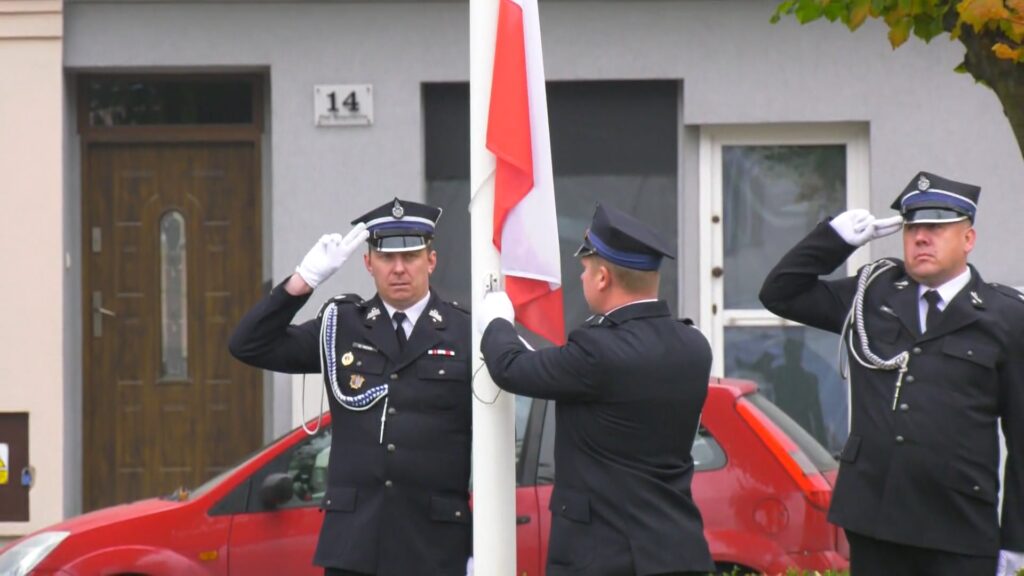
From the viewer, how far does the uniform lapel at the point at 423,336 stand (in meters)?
5.81

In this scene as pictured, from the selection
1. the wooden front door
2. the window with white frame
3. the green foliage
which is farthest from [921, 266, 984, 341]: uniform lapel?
the wooden front door

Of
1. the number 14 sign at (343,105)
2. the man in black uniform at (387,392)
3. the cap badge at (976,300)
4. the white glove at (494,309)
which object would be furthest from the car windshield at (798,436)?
the number 14 sign at (343,105)

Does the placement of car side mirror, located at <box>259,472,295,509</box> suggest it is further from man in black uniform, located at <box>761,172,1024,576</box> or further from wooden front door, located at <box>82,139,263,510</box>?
wooden front door, located at <box>82,139,263,510</box>

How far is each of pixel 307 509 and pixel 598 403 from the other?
3102mm

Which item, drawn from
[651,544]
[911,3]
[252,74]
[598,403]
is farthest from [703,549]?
[252,74]

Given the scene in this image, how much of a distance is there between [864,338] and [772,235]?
6452 millimetres

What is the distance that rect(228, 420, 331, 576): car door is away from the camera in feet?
25.6

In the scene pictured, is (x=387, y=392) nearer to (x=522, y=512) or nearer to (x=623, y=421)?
(x=623, y=421)

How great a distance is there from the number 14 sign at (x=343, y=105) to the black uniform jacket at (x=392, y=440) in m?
5.93

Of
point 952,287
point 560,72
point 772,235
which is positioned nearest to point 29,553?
point 952,287

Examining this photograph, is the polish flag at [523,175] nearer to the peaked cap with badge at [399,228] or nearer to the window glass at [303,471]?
the peaked cap with badge at [399,228]

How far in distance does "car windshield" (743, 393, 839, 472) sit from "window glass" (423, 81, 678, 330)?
13.1 feet

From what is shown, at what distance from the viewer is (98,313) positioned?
40.0 feet

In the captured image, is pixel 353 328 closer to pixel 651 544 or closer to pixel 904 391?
pixel 651 544
